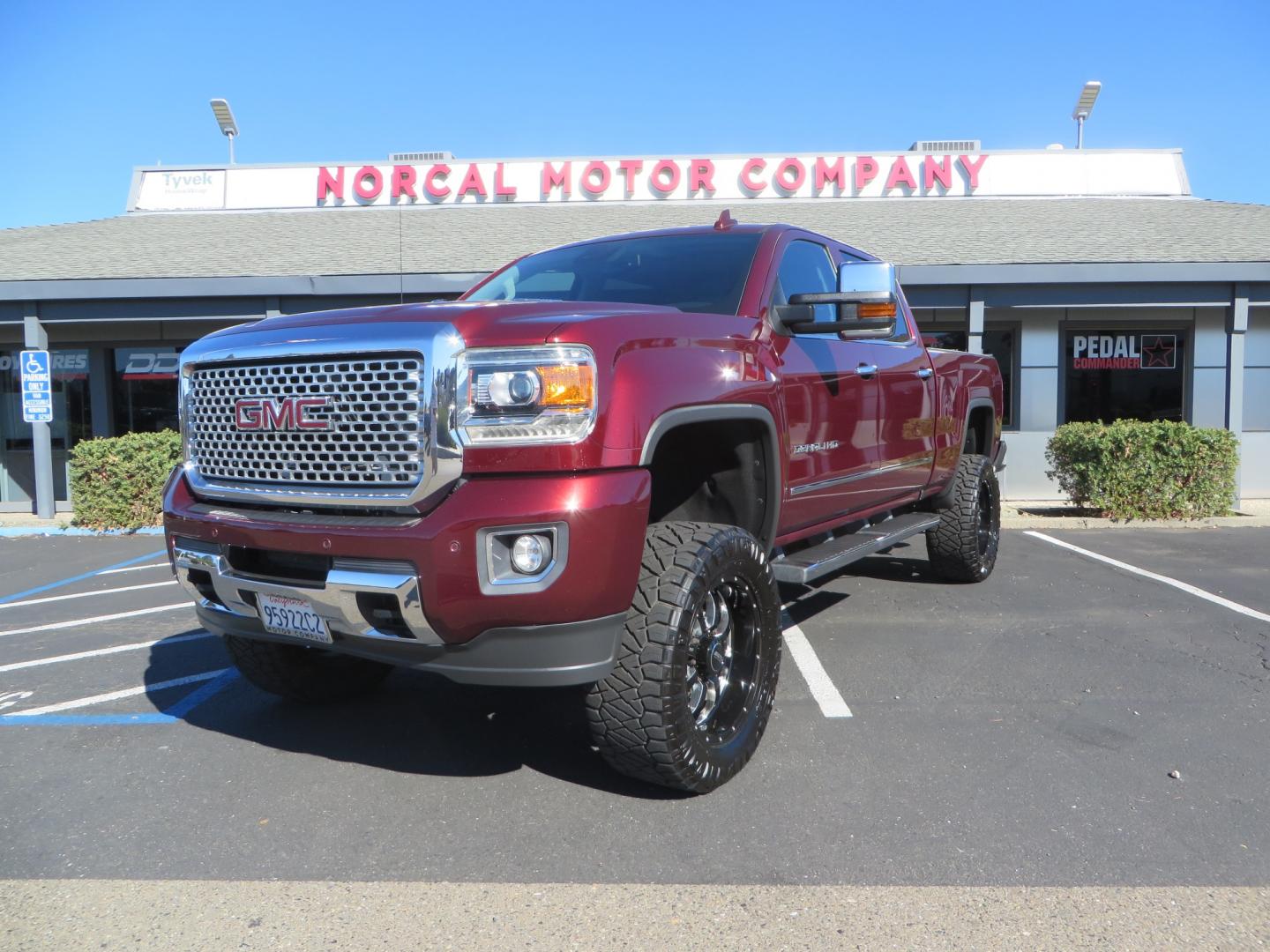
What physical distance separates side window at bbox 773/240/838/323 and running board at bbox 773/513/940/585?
3.47ft

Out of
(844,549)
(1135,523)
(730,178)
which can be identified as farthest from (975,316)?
(844,549)

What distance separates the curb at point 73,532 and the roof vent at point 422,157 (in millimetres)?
9571

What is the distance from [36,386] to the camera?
11703mm

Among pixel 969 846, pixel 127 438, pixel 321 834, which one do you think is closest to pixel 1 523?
pixel 127 438

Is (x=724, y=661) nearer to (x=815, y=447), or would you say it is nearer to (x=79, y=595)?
(x=815, y=447)

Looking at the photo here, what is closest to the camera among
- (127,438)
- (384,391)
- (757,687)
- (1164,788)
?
(384,391)

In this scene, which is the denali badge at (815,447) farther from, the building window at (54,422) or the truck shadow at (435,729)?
the building window at (54,422)

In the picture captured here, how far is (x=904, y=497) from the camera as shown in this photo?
5461mm

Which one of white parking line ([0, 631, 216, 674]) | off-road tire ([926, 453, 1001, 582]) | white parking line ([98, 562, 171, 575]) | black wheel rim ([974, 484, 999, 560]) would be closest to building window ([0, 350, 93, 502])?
white parking line ([98, 562, 171, 575])

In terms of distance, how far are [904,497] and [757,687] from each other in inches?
93.8

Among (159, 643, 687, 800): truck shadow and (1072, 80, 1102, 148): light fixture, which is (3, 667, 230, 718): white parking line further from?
(1072, 80, 1102, 148): light fixture

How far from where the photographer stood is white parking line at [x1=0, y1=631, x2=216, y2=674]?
16.6ft

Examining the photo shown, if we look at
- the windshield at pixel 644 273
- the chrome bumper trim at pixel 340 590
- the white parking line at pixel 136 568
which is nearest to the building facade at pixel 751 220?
the white parking line at pixel 136 568

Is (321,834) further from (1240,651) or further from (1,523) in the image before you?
(1,523)
